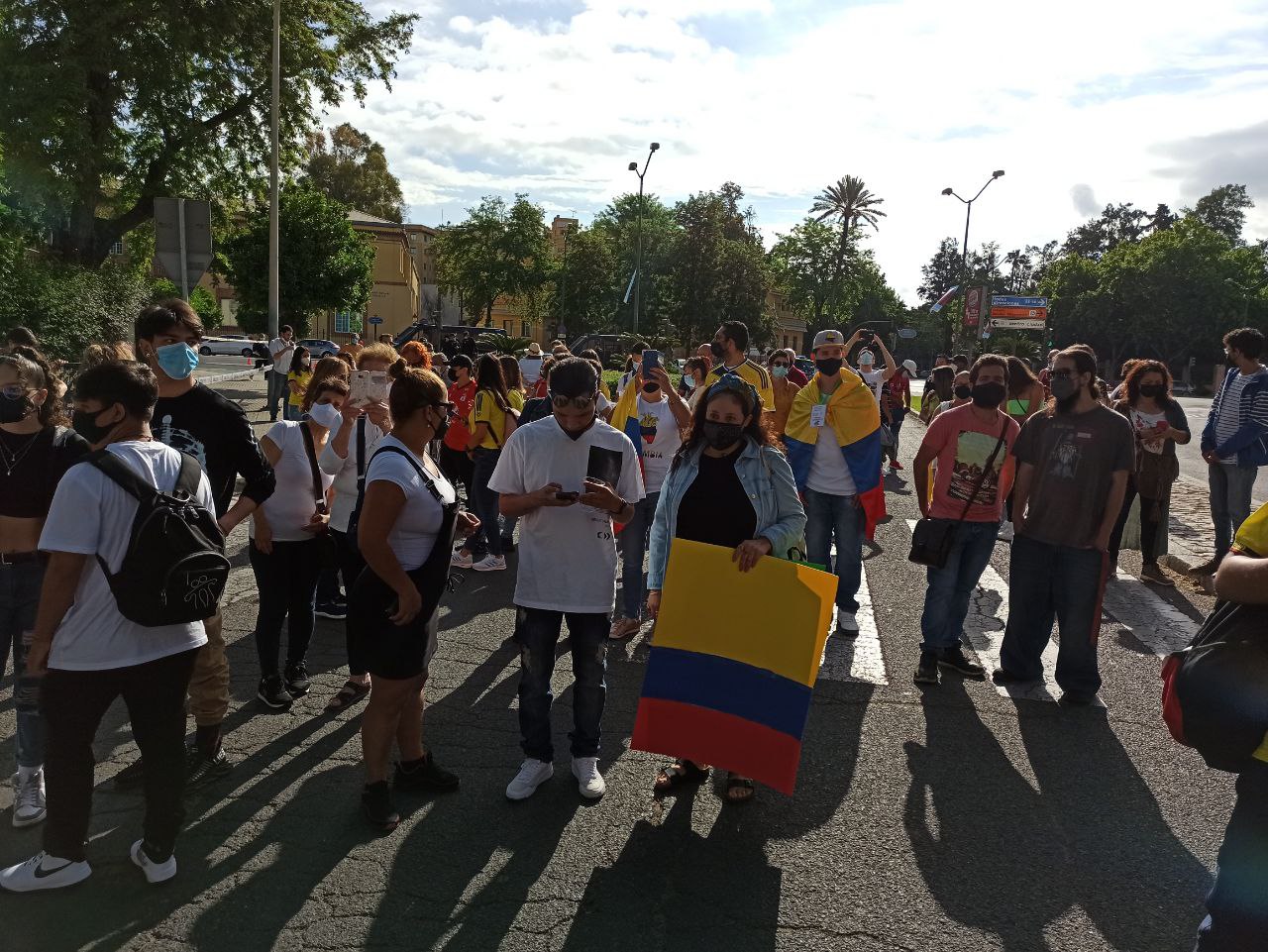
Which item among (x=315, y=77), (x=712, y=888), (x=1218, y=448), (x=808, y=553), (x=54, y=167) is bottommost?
(x=712, y=888)

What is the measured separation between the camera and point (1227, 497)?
8.06 m

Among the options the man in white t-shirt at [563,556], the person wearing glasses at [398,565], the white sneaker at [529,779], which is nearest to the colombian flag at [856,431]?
the man in white t-shirt at [563,556]

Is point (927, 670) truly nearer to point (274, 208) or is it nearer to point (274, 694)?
point (274, 694)

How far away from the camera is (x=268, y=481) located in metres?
4.14

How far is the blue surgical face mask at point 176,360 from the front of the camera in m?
3.84

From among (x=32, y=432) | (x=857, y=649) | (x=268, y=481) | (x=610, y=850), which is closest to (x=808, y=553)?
(x=857, y=649)

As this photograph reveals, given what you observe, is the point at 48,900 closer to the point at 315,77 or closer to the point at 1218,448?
the point at 1218,448

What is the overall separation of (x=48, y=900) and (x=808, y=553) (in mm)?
4819

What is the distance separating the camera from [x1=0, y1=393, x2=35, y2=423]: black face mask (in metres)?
3.51

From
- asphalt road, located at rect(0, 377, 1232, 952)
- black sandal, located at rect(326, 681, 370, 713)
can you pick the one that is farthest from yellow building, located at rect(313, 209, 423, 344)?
asphalt road, located at rect(0, 377, 1232, 952)

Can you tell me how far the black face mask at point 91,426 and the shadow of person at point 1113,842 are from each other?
3.78 m

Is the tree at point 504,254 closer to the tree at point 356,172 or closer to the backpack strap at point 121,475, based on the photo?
the tree at point 356,172

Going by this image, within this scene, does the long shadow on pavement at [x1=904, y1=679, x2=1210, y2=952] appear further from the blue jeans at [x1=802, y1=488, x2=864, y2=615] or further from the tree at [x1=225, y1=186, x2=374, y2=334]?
the tree at [x1=225, y1=186, x2=374, y2=334]

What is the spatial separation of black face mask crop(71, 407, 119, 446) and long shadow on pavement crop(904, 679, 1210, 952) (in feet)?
10.9
